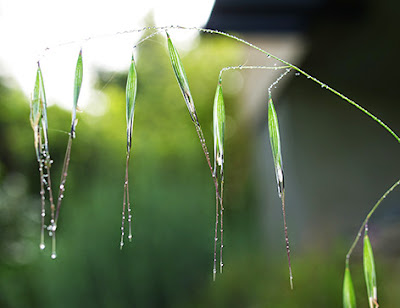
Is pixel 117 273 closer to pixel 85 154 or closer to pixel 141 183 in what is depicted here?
pixel 141 183

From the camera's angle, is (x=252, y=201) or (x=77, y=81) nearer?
(x=77, y=81)

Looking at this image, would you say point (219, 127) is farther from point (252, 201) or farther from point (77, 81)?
point (252, 201)

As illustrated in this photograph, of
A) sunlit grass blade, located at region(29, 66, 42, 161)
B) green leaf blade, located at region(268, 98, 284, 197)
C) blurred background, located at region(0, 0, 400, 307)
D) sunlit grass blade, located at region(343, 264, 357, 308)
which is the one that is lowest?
sunlit grass blade, located at region(343, 264, 357, 308)

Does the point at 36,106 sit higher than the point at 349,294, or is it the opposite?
the point at 36,106

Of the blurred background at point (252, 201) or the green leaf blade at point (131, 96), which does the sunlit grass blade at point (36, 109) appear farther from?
the blurred background at point (252, 201)

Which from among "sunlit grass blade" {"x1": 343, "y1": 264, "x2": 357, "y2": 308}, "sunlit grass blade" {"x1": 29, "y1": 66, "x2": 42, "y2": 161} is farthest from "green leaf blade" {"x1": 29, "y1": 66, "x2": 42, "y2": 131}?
"sunlit grass blade" {"x1": 343, "y1": 264, "x2": 357, "y2": 308}

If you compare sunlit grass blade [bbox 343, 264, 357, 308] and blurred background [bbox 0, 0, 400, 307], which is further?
blurred background [bbox 0, 0, 400, 307]

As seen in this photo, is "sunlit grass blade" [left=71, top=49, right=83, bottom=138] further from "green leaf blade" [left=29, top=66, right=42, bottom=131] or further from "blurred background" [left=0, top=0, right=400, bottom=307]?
"blurred background" [left=0, top=0, right=400, bottom=307]

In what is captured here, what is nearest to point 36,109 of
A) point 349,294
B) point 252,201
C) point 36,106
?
point 36,106

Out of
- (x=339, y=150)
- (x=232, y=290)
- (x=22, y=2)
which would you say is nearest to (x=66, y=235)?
(x=232, y=290)

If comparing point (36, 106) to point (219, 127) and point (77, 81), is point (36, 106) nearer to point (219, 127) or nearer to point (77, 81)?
point (77, 81)

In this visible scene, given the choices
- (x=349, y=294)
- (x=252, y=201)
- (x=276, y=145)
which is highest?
(x=252, y=201)
